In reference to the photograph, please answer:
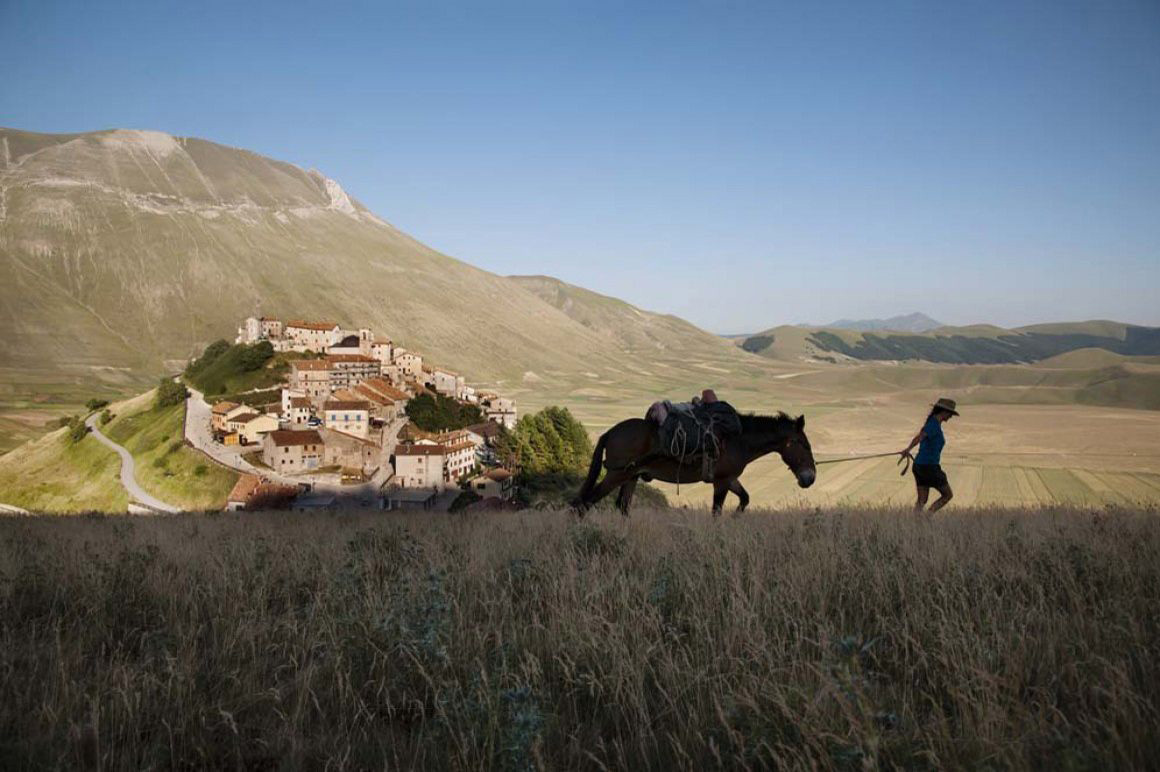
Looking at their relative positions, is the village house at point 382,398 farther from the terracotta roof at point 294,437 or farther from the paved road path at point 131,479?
the paved road path at point 131,479

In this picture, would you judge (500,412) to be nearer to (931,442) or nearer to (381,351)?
(381,351)

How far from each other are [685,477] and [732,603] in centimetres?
753

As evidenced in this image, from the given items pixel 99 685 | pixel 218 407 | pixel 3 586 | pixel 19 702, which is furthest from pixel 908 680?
pixel 218 407

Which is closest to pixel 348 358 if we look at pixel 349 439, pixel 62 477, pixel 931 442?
pixel 349 439

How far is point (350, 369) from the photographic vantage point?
105m

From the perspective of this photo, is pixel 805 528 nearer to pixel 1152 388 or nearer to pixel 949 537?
pixel 949 537

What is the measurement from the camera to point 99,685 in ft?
12.8

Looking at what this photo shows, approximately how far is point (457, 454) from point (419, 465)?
557 cm

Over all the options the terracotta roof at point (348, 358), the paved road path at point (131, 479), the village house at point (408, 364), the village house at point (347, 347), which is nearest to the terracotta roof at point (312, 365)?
the terracotta roof at point (348, 358)

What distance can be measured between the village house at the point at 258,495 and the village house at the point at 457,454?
689 inches

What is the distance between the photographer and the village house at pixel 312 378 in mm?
100188

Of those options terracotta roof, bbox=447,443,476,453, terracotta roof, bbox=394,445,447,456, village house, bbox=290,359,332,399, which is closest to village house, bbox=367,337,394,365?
village house, bbox=290,359,332,399

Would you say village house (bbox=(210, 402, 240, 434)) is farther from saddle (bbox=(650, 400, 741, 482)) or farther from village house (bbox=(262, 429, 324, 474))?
saddle (bbox=(650, 400, 741, 482))

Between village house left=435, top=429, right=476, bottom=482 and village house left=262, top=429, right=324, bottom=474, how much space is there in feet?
51.7
